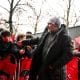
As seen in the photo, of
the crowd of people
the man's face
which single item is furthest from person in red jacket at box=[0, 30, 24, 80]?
the man's face

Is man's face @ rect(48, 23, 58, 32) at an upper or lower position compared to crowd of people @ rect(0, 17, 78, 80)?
upper

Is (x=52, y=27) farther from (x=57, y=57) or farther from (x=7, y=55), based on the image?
(x=7, y=55)

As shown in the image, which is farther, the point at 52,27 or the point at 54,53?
the point at 52,27

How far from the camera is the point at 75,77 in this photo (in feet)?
30.7

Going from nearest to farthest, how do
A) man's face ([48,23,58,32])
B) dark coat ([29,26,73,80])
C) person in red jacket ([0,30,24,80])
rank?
dark coat ([29,26,73,80])
man's face ([48,23,58,32])
person in red jacket ([0,30,24,80])

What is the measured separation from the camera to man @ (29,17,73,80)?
6969 millimetres

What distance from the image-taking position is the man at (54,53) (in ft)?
22.9

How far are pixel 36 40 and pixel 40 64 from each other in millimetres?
1571

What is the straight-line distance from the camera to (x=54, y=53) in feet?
23.0

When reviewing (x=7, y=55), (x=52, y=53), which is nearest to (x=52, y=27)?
(x=52, y=53)

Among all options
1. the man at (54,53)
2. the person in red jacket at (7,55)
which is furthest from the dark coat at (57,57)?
the person in red jacket at (7,55)

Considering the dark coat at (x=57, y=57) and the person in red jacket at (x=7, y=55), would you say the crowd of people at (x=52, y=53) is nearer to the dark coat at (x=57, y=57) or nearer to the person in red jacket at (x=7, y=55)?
the dark coat at (x=57, y=57)

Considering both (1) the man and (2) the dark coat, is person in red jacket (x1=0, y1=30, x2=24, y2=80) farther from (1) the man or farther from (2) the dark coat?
(2) the dark coat

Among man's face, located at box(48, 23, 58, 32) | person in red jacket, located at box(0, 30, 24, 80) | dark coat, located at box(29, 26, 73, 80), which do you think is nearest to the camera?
dark coat, located at box(29, 26, 73, 80)
